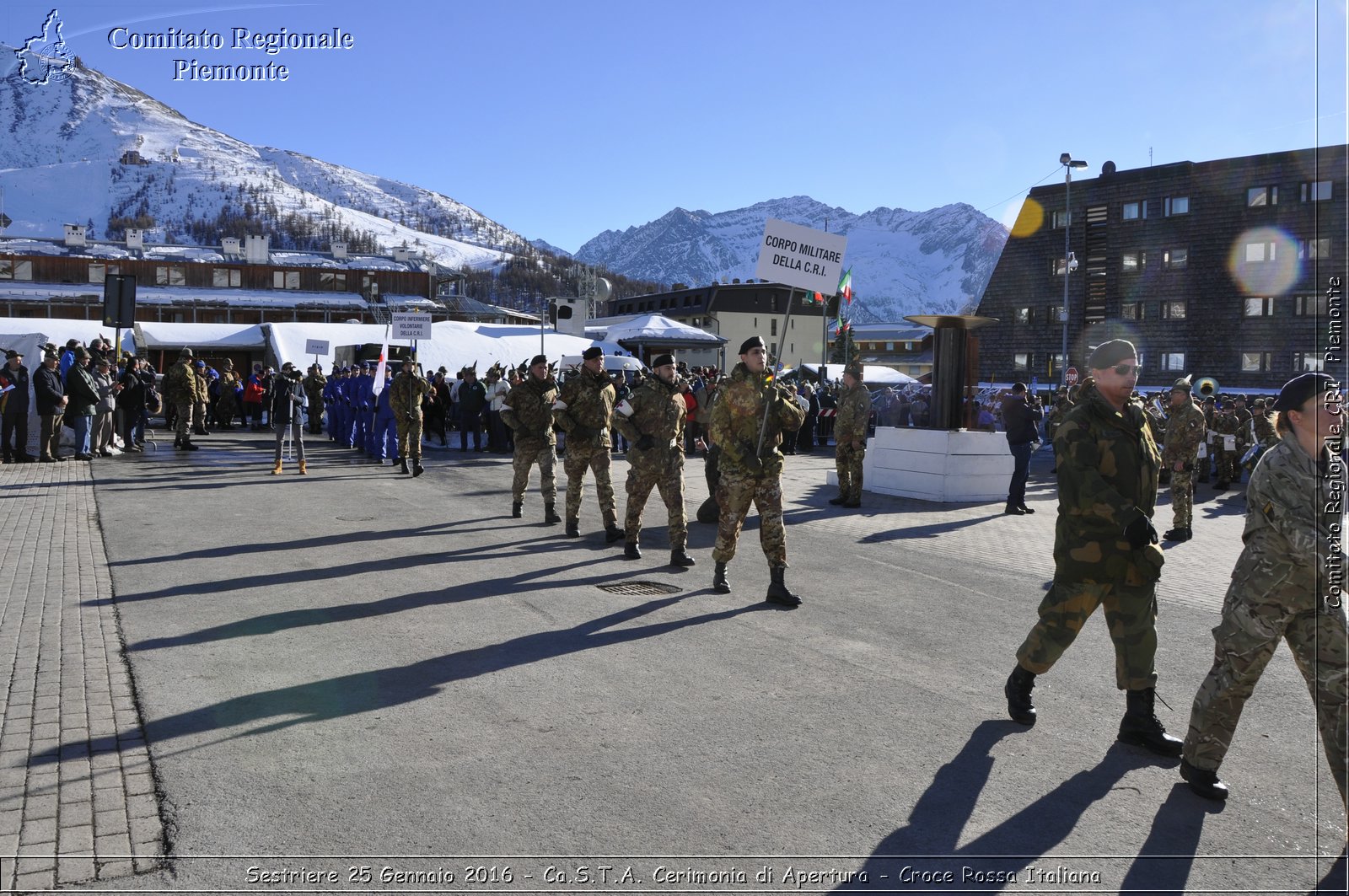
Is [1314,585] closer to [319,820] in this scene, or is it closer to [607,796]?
[607,796]

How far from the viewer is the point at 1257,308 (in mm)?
46094

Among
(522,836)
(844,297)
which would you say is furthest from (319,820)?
(844,297)

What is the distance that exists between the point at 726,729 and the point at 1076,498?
206cm

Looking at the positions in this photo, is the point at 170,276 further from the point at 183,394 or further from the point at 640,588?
the point at 640,588

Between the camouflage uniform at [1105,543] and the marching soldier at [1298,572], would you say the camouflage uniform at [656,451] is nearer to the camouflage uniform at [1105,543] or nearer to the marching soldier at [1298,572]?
the camouflage uniform at [1105,543]

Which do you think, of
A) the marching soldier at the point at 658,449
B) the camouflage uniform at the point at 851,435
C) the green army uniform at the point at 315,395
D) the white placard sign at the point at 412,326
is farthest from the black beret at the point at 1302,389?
the green army uniform at the point at 315,395

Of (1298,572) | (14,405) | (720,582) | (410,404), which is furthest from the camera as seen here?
(14,405)

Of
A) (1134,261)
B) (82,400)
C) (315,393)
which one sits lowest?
(82,400)

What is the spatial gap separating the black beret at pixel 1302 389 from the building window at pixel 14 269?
78.6m

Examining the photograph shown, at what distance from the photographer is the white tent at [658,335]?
117 feet

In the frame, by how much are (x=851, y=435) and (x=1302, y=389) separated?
10415 millimetres

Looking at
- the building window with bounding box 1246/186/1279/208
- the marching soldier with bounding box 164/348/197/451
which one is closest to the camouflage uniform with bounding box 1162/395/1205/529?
the marching soldier with bounding box 164/348/197/451

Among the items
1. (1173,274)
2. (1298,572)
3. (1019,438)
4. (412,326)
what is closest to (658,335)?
(412,326)

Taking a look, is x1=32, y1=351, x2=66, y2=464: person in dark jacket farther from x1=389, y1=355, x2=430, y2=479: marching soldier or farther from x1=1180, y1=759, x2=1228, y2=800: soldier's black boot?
x1=1180, y1=759, x2=1228, y2=800: soldier's black boot
